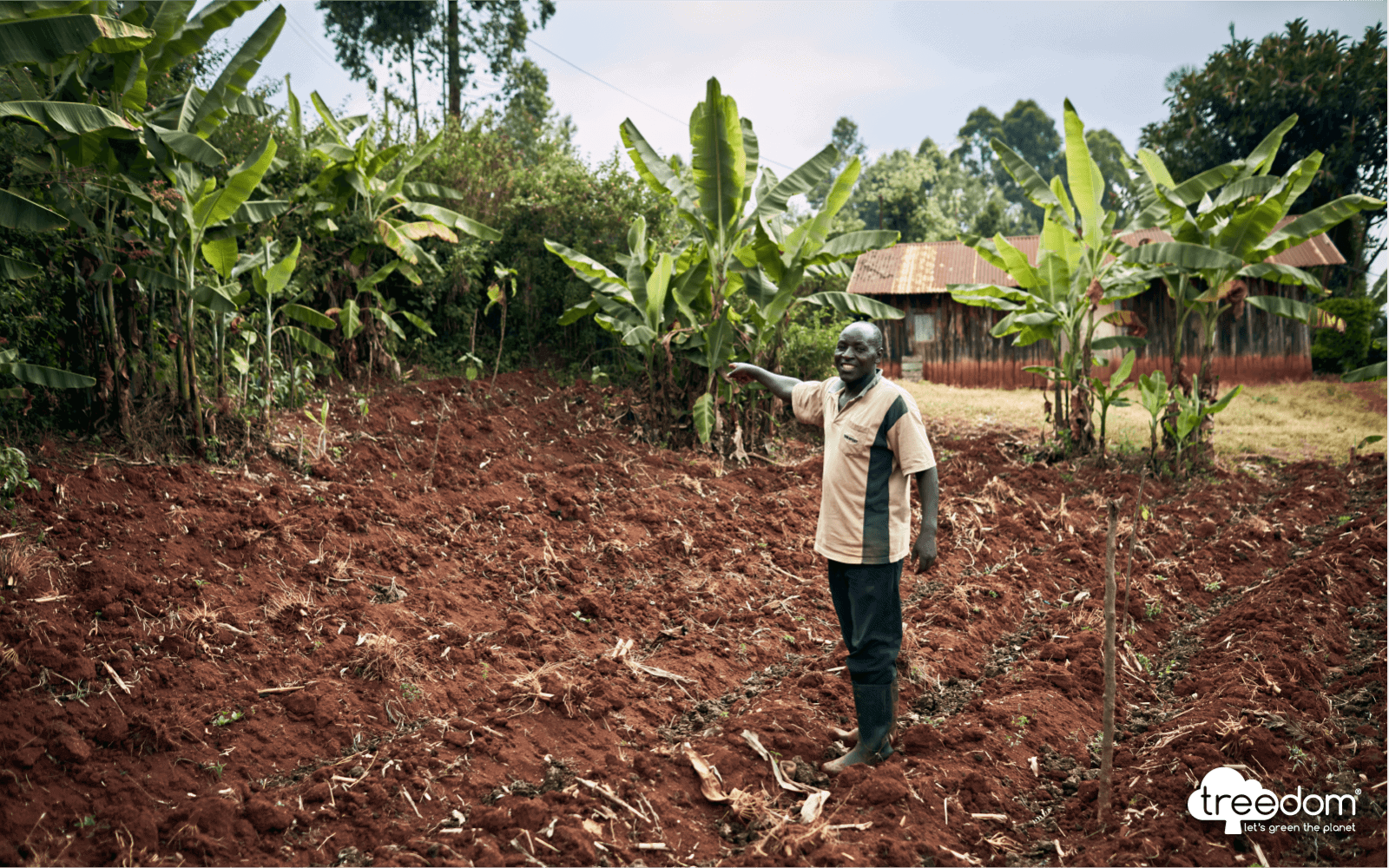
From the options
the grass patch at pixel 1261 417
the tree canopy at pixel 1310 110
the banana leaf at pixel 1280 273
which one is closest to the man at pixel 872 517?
the banana leaf at pixel 1280 273

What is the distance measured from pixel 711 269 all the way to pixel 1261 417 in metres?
10.4

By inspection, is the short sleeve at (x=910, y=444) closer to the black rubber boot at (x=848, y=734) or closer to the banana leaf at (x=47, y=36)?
the black rubber boot at (x=848, y=734)

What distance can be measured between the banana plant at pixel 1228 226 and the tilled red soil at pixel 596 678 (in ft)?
9.45

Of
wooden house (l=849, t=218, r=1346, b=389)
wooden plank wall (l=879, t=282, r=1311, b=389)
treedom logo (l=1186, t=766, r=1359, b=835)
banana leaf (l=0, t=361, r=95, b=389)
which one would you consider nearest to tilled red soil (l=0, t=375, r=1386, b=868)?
treedom logo (l=1186, t=766, r=1359, b=835)

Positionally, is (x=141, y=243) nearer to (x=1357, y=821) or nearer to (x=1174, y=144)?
(x=1357, y=821)

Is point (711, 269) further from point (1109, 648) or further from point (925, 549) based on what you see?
point (1109, 648)

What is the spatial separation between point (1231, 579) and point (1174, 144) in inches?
726

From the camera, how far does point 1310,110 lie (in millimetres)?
18859

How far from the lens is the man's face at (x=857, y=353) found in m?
3.61

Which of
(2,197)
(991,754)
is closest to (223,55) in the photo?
(2,197)

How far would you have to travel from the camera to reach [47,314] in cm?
621

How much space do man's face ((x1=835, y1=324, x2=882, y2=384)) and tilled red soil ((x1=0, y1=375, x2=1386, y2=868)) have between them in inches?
67.9

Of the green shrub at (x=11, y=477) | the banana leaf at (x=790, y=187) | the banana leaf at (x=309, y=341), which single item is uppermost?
the banana leaf at (x=790, y=187)

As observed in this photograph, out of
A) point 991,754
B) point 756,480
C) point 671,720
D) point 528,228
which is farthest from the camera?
point 528,228
